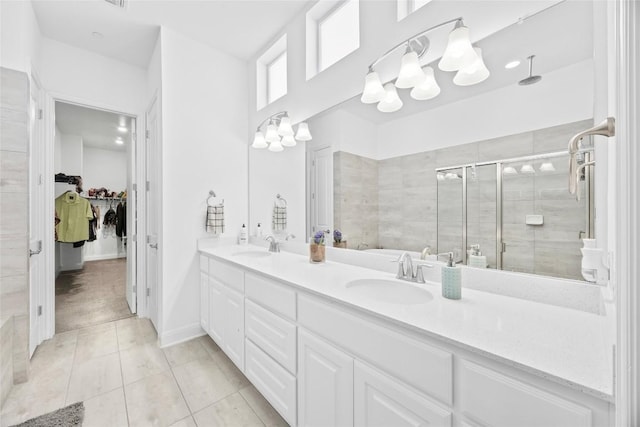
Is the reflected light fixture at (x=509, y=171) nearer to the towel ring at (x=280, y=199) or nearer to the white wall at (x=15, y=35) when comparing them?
the towel ring at (x=280, y=199)

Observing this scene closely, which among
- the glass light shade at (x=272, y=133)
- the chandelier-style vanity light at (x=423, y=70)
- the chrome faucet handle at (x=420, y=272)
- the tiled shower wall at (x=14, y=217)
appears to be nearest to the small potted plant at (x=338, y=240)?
the chrome faucet handle at (x=420, y=272)

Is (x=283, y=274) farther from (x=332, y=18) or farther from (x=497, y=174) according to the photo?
(x=332, y=18)

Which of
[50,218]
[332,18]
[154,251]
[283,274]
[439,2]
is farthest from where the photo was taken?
[154,251]

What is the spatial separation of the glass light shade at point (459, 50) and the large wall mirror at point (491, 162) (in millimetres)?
93

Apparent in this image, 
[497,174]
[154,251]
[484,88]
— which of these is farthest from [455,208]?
[154,251]

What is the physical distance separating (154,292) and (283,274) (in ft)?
6.39

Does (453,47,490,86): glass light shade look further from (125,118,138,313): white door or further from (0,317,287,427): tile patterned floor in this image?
(125,118,138,313): white door

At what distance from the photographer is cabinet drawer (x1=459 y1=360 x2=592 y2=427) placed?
605 mm

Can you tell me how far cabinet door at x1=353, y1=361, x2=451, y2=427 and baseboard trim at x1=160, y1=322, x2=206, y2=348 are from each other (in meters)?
1.98

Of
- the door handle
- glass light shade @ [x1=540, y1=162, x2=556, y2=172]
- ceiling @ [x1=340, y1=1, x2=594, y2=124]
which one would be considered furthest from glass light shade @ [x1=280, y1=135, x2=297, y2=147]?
the door handle

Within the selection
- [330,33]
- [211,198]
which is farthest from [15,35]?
[330,33]

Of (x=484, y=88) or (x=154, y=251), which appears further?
(x=154, y=251)

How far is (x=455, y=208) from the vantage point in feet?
4.38

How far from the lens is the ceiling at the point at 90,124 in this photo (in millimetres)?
4073
